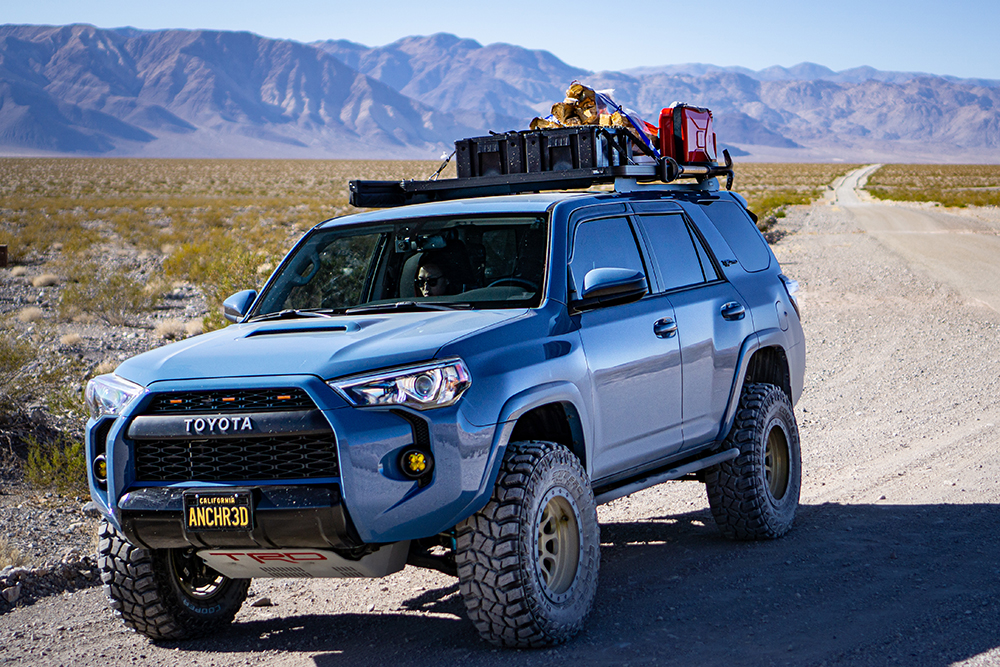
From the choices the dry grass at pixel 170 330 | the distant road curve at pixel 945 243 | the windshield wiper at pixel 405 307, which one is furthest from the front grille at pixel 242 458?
the distant road curve at pixel 945 243

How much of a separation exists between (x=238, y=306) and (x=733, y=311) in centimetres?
290

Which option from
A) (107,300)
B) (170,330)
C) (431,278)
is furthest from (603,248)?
(107,300)

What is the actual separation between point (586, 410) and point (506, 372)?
2.21ft

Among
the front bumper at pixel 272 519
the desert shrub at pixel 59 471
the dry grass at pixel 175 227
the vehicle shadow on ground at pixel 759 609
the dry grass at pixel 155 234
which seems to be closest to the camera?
the front bumper at pixel 272 519

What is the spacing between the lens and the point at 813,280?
21375 mm

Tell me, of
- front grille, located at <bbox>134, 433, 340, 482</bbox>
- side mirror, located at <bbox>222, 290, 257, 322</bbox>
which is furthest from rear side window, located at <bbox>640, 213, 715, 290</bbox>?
front grille, located at <bbox>134, 433, 340, 482</bbox>

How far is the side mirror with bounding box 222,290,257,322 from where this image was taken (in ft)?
18.7

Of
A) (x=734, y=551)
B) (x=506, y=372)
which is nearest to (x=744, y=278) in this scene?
(x=734, y=551)

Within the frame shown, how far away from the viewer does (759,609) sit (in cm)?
511

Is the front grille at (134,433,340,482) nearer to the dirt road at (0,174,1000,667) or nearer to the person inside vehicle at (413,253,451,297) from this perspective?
the dirt road at (0,174,1000,667)

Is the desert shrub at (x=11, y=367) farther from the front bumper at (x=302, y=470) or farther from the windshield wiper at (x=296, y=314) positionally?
the front bumper at (x=302, y=470)

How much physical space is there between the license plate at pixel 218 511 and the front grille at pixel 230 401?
0.33 meters

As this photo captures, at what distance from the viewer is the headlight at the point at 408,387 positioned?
162 inches

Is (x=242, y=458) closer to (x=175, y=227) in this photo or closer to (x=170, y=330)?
(x=170, y=330)
